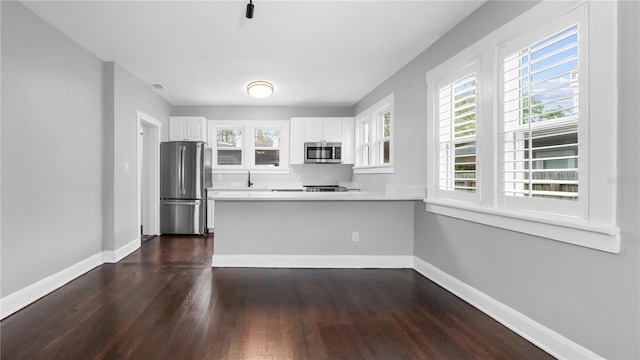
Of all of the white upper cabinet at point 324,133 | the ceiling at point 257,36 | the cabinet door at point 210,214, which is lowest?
the cabinet door at point 210,214

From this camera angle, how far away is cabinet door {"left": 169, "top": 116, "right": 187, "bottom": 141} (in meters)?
6.00

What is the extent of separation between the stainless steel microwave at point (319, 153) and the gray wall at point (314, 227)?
2.47m

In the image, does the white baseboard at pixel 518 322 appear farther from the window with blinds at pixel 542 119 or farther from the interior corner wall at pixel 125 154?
the interior corner wall at pixel 125 154

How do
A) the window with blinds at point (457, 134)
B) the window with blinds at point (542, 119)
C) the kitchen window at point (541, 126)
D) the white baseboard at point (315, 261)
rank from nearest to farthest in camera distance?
the kitchen window at point (541, 126) → the window with blinds at point (542, 119) → the window with blinds at point (457, 134) → the white baseboard at point (315, 261)

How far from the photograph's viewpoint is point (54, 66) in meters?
3.05

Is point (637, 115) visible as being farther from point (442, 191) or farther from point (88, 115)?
point (88, 115)

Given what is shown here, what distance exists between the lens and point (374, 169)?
5098 mm

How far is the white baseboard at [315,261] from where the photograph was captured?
3689 millimetres

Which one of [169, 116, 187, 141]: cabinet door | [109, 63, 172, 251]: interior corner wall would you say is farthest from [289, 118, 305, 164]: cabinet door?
[109, 63, 172, 251]: interior corner wall

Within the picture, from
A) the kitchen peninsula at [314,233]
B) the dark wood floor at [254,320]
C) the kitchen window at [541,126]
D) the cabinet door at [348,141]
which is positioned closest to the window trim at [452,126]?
the kitchen window at [541,126]

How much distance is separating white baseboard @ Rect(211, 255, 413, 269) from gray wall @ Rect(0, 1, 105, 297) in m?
1.48

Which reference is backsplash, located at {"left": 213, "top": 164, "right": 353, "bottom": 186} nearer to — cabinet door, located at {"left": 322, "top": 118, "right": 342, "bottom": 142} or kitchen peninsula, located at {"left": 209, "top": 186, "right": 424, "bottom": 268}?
cabinet door, located at {"left": 322, "top": 118, "right": 342, "bottom": 142}

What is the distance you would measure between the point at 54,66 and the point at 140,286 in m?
2.25

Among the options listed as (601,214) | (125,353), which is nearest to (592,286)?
(601,214)
